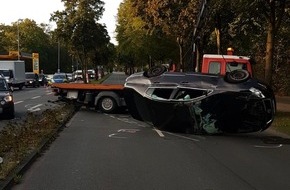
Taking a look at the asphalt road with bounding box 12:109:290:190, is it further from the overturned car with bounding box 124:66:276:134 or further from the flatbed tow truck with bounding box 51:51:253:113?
the flatbed tow truck with bounding box 51:51:253:113

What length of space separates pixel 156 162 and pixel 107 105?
1216cm

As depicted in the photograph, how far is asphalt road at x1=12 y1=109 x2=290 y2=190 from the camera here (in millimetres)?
8188

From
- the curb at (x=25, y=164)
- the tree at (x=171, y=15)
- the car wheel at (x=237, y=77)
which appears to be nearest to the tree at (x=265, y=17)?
the car wheel at (x=237, y=77)

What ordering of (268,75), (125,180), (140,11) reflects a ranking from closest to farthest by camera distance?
(125,180) → (268,75) → (140,11)

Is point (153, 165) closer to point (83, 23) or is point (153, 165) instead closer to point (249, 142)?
point (249, 142)

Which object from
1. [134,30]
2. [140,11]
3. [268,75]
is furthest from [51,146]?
[134,30]

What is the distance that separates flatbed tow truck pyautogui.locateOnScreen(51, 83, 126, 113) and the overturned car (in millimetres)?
6796

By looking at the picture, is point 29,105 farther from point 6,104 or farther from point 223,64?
point 223,64

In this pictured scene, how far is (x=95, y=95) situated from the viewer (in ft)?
74.1

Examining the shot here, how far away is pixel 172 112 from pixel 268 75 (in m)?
8.19

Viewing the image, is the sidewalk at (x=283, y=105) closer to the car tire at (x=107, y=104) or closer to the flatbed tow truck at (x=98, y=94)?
the flatbed tow truck at (x=98, y=94)

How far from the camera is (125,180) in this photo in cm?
835

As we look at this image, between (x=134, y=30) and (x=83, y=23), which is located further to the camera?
(x=134, y=30)

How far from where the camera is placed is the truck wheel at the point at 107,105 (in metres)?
22.0
